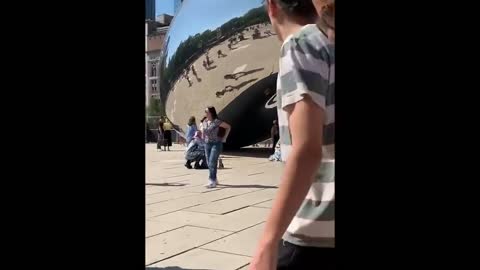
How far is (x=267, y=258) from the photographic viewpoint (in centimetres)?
165

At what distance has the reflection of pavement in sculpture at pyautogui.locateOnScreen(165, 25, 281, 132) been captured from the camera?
52.9 feet

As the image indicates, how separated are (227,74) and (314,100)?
1535 centimetres

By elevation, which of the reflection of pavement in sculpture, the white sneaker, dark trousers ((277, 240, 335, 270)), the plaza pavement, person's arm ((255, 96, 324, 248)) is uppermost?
the reflection of pavement in sculpture

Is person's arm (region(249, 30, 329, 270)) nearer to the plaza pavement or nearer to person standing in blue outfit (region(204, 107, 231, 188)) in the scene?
the plaza pavement

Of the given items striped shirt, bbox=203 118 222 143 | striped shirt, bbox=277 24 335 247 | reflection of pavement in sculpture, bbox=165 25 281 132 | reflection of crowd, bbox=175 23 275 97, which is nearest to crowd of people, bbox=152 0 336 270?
striped shirt, bbox=277 24 335 247

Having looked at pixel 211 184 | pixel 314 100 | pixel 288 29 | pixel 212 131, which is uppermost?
pixel 288 29

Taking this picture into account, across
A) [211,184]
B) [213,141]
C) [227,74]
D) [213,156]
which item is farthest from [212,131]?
[227,74]

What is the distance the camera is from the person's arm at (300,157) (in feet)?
5.08

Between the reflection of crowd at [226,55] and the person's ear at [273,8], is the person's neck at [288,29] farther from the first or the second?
the reflection of crowd at [226,55]

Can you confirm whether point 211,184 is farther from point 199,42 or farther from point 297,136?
point 297,136

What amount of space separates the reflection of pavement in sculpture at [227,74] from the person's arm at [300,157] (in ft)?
46.9

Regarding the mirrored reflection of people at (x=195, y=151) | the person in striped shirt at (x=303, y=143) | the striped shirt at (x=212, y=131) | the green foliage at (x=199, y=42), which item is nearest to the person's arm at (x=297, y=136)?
the person in striped shirt at (x=303, y=143)
